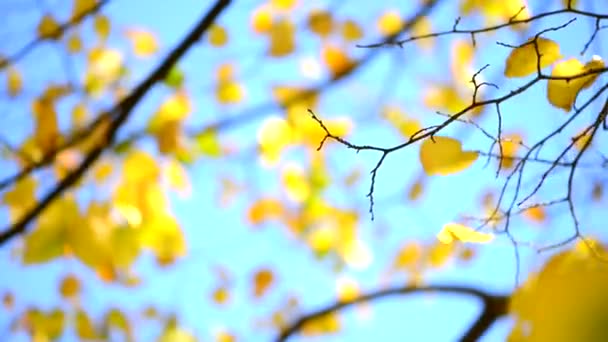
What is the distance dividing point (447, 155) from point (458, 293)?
792 millimetres

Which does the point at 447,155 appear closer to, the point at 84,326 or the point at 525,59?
the point at 525,59

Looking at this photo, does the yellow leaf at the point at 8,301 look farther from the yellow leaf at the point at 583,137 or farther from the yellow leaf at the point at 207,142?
the yellow leaf at the point at 583,137

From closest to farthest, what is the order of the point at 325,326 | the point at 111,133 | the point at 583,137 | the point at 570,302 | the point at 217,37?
the point at 570,302 < the point at 583,137 < the point at 111,133 < the point at 217,37 < the point at 325,326

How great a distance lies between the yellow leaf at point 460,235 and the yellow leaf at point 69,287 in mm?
1371

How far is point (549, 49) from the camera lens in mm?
500

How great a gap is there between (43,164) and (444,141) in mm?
705

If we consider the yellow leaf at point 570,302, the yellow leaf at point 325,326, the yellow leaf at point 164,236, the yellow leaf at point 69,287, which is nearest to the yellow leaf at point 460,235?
the yellow leaf at point 570,302

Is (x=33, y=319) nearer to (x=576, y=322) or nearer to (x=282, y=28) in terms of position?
(x=282, y=28)

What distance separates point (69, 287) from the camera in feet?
5.51

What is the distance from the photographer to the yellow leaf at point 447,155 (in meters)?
0.52

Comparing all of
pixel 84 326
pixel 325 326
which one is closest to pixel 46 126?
pixel 84 326

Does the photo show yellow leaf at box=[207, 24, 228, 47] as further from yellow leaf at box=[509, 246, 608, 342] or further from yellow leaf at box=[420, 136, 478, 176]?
yellow leaf at box=[509, 246, 608, 342]

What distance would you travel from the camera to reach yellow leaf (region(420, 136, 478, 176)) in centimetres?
52

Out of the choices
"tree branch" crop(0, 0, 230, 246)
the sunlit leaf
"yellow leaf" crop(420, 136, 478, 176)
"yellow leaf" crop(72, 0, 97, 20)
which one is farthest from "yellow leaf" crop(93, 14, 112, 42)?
"yellow leaf" crop(420, 136, 478, 176)
